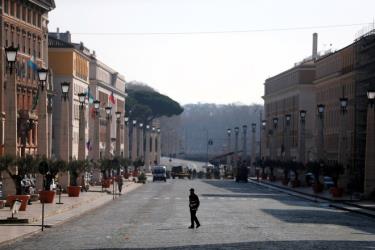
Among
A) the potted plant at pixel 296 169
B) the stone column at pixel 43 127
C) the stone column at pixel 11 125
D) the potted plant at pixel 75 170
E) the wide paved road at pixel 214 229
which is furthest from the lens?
the potted plant at pixel 296 169

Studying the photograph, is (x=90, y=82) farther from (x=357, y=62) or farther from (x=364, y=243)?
(x=364, y=243)

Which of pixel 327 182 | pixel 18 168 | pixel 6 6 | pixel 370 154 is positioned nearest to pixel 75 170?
pixel 370 154

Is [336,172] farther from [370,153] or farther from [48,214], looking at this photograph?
[48,214]

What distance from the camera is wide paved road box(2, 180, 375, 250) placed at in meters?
35.5

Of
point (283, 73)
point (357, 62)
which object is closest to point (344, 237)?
point (357, 62)

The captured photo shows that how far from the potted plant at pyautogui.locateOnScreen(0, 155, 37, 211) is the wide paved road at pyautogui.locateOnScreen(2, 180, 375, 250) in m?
3.32

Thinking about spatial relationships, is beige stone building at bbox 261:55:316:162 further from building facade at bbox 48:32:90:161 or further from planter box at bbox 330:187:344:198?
planter box at bbox 330:187:344:198

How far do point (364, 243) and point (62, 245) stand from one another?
9477 millimetres

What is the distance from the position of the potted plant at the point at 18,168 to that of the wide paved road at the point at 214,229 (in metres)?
3.32

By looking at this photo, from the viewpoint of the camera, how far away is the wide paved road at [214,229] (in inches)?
1396

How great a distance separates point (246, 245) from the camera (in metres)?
34.8

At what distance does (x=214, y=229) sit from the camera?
43969 mm

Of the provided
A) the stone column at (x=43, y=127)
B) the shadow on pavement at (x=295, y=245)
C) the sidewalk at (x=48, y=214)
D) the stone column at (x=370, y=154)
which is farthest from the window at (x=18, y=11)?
the shadow on pavement at (x=295, y=245)

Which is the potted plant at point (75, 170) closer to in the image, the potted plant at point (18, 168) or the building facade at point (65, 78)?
the potted plant at point (18, 168)
